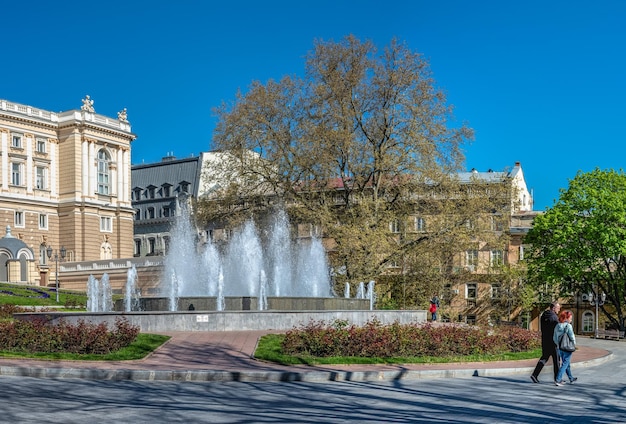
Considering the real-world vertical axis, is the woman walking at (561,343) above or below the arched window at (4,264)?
below

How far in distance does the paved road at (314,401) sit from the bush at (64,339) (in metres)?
3.11

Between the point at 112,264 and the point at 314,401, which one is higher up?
the point at 112,264

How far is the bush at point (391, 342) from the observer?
20562mm

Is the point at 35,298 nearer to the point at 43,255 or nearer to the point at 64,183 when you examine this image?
the point at 43,255

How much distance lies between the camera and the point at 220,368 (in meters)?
18.3

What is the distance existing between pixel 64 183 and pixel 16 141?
19.9 feet

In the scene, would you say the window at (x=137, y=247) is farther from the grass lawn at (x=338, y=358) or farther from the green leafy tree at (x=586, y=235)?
the grass lawn at (x=338, y=358)

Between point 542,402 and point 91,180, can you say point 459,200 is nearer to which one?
point 542,402

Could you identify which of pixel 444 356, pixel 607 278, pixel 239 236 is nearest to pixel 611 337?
pixel 607 278

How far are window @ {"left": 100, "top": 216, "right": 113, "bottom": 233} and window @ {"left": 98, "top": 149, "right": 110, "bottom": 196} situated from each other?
242cm

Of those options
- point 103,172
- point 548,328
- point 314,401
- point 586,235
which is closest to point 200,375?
point 314,401

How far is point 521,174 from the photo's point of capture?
8712 centimetres

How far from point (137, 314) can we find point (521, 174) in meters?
69.2

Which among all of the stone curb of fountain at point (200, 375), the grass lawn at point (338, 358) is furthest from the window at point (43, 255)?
the stone curb of fountain at point (200, 375)
